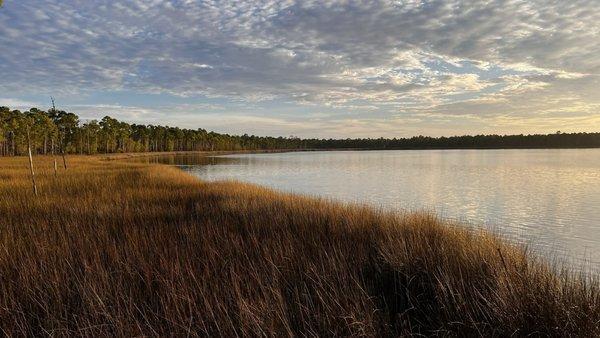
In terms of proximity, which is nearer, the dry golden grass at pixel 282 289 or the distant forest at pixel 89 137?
the dry golden grass at pixel 282 289

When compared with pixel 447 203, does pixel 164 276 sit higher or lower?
higher

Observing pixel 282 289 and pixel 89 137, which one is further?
pixel 89 137

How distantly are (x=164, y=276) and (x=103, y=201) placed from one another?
9678mm

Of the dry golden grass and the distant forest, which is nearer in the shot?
the dry golden grass

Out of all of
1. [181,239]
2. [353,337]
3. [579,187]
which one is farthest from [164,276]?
[579,187]

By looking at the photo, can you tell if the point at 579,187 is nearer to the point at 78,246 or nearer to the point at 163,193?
the point at 163,193

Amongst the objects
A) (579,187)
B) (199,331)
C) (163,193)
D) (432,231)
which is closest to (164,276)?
(199,331)

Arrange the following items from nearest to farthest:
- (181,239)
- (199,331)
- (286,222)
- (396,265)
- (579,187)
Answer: (199,331)
(396,265)
(181,239)
(286,222)
(579,187)

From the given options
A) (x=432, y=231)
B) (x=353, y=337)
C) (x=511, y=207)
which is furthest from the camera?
(x=511, y=207)

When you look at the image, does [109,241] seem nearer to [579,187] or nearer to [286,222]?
[286,222]

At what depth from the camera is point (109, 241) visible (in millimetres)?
6980

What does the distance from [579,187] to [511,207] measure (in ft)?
37.8

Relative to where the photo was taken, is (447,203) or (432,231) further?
(447,203)

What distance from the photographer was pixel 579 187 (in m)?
27.1
